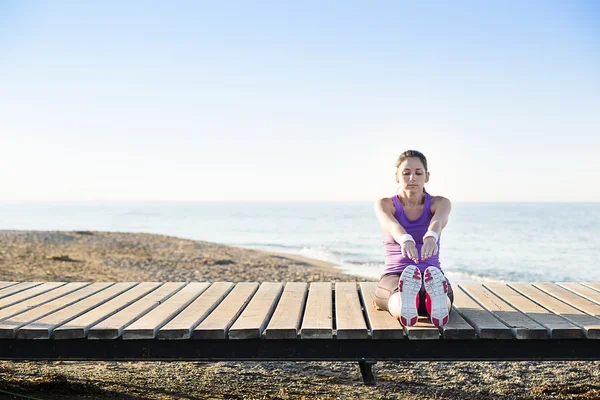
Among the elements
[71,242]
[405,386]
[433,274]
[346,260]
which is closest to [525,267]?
[346,260]

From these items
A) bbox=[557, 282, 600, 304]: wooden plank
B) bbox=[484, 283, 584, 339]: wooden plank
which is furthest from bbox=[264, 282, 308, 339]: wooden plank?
bbox=[557, 282, 600, 304]: wooden plank

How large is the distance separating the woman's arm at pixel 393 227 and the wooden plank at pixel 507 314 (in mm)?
735

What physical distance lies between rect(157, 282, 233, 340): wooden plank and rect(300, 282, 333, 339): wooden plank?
2.32ft

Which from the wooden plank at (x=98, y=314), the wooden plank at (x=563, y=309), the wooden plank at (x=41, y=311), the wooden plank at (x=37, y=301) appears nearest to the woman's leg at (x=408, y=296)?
the wooden plank at (x=563, y=309)

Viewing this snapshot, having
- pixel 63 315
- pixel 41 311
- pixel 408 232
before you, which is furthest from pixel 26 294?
pixel 408 232

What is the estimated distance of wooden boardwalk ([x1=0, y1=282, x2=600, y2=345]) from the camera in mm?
3508

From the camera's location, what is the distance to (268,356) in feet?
11.7

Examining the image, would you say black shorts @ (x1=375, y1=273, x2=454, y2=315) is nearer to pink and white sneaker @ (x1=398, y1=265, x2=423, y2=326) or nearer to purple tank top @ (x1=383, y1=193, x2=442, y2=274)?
purple tank top @ (x1=383, y1=193, x2=442, y2=274)

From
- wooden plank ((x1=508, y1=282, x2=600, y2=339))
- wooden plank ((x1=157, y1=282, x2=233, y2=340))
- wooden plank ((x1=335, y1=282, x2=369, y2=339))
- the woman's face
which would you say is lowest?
wooden plank ((x1=157, y1=282, x2=233, y2=340))

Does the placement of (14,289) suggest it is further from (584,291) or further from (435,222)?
(584,291)

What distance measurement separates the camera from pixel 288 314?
13.1ft

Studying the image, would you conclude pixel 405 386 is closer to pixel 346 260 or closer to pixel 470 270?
pixel 470 270

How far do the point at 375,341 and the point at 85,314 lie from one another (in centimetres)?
204

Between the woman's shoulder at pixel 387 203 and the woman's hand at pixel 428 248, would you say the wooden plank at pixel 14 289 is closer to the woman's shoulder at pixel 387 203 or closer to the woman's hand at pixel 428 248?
the woman's shoulder at pixel 387 203
